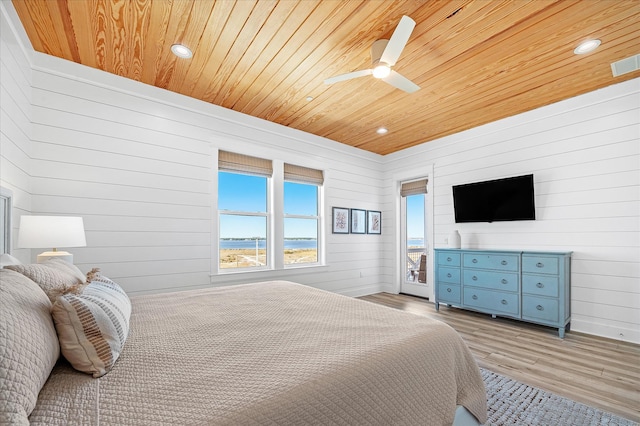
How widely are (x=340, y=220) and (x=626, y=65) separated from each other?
12.0ft

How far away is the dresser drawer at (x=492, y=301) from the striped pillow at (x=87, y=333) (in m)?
3.93

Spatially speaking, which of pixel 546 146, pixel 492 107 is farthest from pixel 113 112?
pixel 546 146

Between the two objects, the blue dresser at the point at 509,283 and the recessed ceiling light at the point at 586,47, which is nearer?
the recessed ceiling light at the point at 586,47

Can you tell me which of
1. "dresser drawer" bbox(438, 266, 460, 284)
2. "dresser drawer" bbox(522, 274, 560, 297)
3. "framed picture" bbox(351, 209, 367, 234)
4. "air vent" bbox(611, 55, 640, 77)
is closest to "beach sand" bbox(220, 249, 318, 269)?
"framed picture" bbox(351, 209, 367, 234)

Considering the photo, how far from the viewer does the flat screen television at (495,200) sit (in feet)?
11.9

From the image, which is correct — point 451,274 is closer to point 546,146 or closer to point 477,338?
point 477,338

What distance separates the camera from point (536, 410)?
1.83 m

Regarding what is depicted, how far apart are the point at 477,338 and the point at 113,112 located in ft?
14.6

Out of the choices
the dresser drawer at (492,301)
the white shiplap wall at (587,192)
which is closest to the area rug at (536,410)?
the dresser drawer at (492,301)

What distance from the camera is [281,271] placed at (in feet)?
13.2

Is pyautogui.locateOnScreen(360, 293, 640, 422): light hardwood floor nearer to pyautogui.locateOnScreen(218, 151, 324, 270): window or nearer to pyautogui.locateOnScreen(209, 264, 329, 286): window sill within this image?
pyautogui.locateOnScreen(209, 264, 329, 286): window sill

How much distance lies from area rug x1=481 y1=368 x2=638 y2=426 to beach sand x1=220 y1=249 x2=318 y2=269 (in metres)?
2.91

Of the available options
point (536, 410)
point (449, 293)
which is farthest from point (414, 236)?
point (536, 410)

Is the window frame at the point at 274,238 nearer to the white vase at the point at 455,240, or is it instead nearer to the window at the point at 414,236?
the window at the point at 414,236
